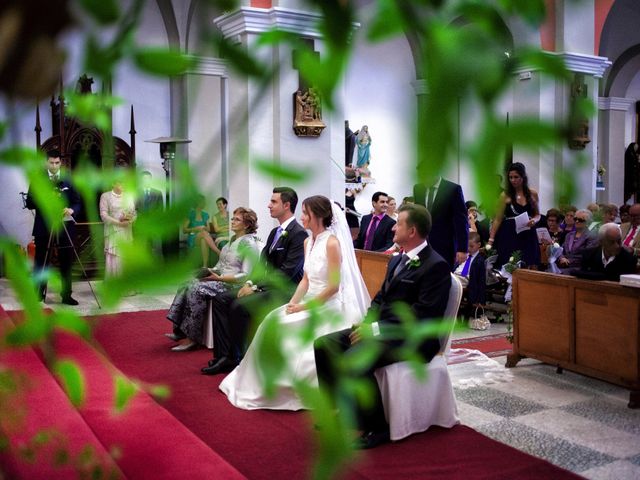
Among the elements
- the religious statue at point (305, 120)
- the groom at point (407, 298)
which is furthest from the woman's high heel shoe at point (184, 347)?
the religious statue at point (305, 120)

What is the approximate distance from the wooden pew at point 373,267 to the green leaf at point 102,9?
7.13 m

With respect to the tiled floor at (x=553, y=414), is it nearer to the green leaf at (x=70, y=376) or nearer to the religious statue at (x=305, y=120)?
the green leaf at (x=70, y=376)

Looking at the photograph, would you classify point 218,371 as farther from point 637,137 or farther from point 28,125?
point 637,137

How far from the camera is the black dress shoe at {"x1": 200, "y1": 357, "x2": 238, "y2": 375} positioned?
6.13 m

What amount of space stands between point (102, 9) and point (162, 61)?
0.05m

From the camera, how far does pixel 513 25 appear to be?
542 mm

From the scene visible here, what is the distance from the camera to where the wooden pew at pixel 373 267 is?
768cm

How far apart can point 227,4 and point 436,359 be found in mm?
4274

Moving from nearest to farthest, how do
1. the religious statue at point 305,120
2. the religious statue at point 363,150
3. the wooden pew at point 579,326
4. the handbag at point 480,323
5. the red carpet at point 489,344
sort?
the wooden pew at point 579,326
the red carpet at point 489,344
the handbag at point 480,323
the religious statue at point 305,120
the religious statue at point 363,150

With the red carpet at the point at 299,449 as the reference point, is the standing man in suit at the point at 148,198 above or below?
above

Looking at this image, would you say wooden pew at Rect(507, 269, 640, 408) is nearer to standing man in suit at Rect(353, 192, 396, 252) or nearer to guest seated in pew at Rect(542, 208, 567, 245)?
standing man in suit at Rect(353, 192, 396, 252)

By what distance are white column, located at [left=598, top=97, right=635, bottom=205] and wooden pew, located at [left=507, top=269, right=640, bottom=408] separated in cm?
1262

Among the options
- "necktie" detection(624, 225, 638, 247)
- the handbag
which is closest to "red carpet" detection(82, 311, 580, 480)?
the handbag

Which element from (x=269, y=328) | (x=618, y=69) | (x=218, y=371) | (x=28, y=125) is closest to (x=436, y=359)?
(x=218, y=371)
